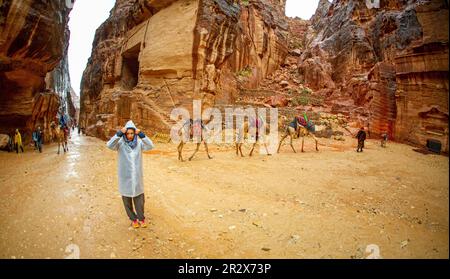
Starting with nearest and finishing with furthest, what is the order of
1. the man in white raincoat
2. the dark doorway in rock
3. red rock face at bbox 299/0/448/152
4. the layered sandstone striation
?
red rock face at bbox 299/0/448/152
the man in white raincoat
the layered sandstone striation
the dark doorway in rock

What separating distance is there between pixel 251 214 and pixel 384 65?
10.3 metres

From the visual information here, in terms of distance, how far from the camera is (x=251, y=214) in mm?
4445

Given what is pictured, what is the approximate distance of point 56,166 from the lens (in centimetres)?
912

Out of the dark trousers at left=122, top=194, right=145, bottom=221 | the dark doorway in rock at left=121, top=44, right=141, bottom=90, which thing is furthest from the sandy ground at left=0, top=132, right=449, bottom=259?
the dark doorway in rock at left=121, top=44, right=141, bottom=90

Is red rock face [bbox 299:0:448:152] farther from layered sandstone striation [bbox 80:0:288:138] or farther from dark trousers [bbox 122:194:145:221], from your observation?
A: layered sandstone striation [bbox 80:0:288:138]

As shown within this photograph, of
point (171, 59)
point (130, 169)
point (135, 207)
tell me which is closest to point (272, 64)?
point (171, 59)

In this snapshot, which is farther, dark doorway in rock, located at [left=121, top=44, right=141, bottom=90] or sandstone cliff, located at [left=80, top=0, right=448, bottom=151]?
dark doorway in rock, located at [left=121, top=44, right=141, bottom=90]

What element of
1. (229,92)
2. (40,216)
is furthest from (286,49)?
(40,216)

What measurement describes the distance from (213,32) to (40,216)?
1296 cm

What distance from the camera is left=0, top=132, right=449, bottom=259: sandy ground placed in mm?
2414

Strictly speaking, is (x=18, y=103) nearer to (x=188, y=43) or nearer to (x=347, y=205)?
(x=188, y=43)

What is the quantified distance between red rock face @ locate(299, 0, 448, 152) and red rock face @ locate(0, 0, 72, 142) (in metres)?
13.5

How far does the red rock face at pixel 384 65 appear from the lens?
93.4 inches

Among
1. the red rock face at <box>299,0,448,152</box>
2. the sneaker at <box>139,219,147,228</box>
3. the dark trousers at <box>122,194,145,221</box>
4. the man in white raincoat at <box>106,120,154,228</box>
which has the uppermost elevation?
the red rock face at <box>299,0,448,152</box>
